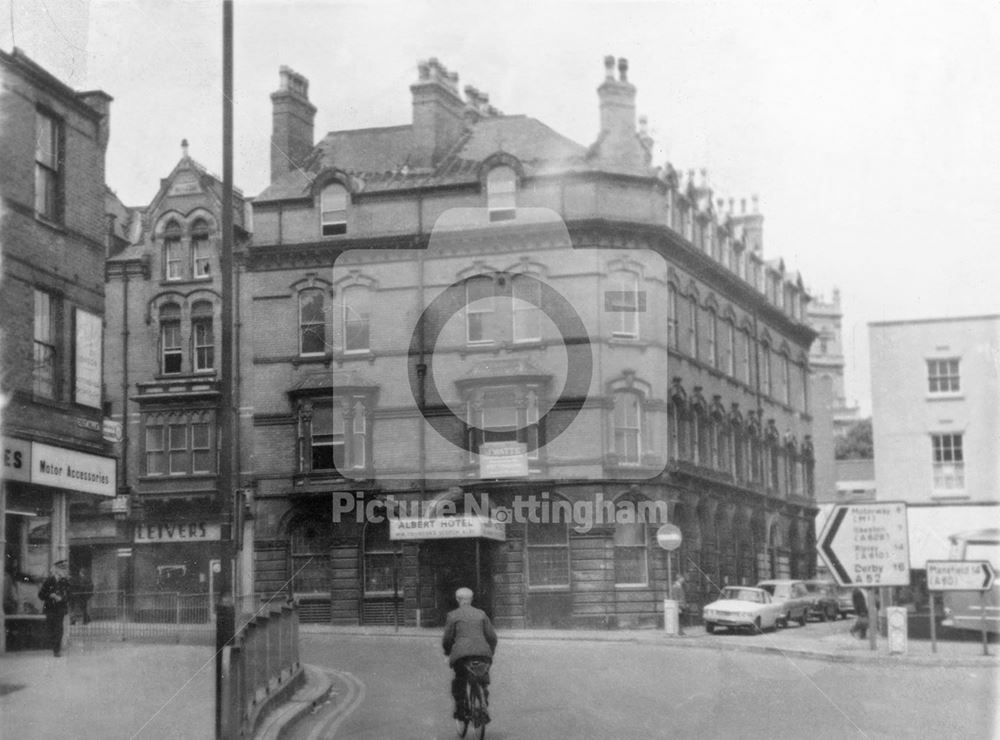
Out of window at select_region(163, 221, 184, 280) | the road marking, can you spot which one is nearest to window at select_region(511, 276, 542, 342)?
window at select_region(163, 221, 184, 280)

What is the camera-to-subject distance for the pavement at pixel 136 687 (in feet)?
41.4

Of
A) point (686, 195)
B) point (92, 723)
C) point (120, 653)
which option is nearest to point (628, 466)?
point (686, 195)

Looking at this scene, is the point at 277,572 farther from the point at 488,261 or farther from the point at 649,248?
the point at 649,248

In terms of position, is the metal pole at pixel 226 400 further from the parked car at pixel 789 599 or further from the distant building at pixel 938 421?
the parked car at pixel 789 599

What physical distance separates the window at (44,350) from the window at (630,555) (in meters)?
15.7

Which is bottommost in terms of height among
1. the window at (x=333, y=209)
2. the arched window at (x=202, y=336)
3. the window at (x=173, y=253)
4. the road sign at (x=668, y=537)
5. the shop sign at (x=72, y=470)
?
the road sign at (x=668, y=537)

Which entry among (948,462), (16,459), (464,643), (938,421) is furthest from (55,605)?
(948,462)

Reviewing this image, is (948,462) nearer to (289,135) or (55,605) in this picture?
(55,605)

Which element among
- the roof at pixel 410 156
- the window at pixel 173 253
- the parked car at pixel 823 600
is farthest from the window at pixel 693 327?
the window at pixel 173 253

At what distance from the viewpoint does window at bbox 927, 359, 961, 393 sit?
2073 cm

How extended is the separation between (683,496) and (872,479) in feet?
49.3

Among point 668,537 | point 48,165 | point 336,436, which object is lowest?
point 668,537

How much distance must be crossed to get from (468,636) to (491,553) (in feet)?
59.9

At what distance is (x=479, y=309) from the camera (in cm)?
3114
